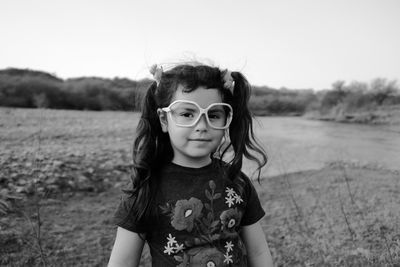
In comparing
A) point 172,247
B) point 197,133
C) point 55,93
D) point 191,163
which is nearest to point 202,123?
point 197,133

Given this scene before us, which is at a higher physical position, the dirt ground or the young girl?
the young girl

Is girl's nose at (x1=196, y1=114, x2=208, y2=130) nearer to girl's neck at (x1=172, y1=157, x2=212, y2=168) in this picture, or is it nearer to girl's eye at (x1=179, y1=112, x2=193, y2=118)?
girl's eye at (x1=179, y1=112, x2=193, y2=118)

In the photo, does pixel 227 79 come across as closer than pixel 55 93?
Yes

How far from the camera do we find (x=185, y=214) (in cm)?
Result: 154

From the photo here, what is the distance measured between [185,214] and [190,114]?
48cm

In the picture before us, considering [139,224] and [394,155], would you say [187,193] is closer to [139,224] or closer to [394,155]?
[139,224]

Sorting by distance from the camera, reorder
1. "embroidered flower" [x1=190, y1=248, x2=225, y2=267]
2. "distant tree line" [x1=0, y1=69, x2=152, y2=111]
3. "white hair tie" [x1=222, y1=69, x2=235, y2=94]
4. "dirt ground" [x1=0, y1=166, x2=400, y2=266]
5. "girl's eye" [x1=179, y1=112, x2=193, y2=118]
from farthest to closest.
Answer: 1. "distant tree line" [x1=0, y1=69, x2=152, y2=111]
2. "dirt ground" [x1=0, y1=166, x2=400, y2=266]
3. "white hair tie" [x1=222, y1=69, x2=235, y2=94]
4. "girl's eye" [x1=179, y1=112, x2=193, y2=118]
5. "embroidered flower" [x1=190, y1=248, x2=225, y2=267]

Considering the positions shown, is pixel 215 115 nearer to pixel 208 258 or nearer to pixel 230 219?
pixel 230 219

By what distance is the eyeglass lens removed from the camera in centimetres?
158

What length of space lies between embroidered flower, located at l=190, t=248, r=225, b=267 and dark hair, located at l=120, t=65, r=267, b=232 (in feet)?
0.99

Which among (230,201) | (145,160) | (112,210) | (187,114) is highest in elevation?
(187,114)

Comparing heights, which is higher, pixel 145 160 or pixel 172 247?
pixel 145 160

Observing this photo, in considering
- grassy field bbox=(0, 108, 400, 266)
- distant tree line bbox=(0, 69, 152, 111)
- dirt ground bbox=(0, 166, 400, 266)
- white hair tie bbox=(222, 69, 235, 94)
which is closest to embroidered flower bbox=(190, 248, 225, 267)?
white hair tie bbox=(222, 69, 235, 94)

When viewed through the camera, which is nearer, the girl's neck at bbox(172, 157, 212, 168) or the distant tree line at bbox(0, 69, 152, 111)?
the girl's neck at bbox(172, 157, 212, 168)
